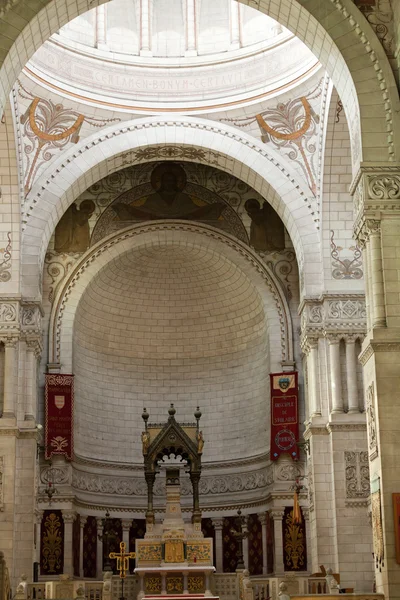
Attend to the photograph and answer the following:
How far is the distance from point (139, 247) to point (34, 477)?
8032mm

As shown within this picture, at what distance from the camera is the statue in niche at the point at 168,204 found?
29578 millimetres

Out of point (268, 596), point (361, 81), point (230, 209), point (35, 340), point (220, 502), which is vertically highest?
point (230, 209)

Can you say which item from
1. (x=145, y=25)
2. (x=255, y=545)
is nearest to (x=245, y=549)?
(x=255, y=545)

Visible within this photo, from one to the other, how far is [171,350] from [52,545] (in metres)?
7.04

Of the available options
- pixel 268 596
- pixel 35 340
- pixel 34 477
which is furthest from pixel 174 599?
pixel 35 340

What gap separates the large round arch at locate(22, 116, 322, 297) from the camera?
25.5 m

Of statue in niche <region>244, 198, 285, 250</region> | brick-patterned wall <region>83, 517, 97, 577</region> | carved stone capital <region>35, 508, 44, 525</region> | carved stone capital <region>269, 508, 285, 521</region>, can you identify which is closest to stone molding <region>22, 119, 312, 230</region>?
statue in niche <region>244, 198, 285, 250</region>

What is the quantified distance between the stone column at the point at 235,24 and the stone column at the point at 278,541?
12.4 metres

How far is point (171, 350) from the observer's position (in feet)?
102

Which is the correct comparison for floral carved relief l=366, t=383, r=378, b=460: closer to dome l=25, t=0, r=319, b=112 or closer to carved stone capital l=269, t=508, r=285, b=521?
carved stone capital l=269, t=508, r=285, b=521

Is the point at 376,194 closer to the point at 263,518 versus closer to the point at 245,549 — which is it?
the point at 263,518

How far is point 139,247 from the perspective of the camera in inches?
1163

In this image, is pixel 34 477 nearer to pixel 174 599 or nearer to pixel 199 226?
pixel 174 599

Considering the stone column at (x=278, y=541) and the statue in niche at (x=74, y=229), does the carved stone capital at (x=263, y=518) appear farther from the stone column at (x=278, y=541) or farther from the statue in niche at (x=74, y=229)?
the statue in niche at (x=74, y=229)
